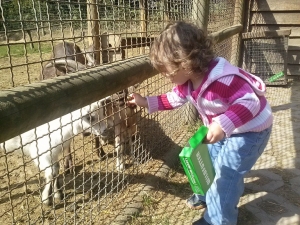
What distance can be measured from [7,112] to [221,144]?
154cm

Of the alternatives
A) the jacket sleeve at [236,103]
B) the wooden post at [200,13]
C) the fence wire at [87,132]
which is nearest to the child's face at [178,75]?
the jacket sleeve at [236,103]

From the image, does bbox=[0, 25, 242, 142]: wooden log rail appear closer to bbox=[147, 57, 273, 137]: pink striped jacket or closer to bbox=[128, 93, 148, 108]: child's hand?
bbox=[128, 93, 148, 108]: child's hand

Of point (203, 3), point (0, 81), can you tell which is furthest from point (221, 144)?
point (0, 81)

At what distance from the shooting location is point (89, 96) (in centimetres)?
152

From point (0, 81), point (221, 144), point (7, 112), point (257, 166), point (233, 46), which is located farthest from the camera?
point (0, 81)

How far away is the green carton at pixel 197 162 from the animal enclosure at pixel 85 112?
49 centimetres

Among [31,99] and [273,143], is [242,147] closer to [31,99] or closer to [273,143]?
[31,99]

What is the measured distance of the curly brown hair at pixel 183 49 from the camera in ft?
5.67

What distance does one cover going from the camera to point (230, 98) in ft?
5.82

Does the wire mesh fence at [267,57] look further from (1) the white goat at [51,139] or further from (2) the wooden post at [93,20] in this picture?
(1) the white goat at [51,139]

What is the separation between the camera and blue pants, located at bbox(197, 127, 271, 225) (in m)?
1.97

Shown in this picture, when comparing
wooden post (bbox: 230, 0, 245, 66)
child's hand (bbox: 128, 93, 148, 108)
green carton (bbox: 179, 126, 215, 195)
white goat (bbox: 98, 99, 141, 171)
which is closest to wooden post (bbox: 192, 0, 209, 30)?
white goat (bbox: 98, 99, 141, 171)

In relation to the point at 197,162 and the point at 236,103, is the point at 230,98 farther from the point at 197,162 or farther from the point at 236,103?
the point at 197,162

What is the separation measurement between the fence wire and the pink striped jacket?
1.93ft
